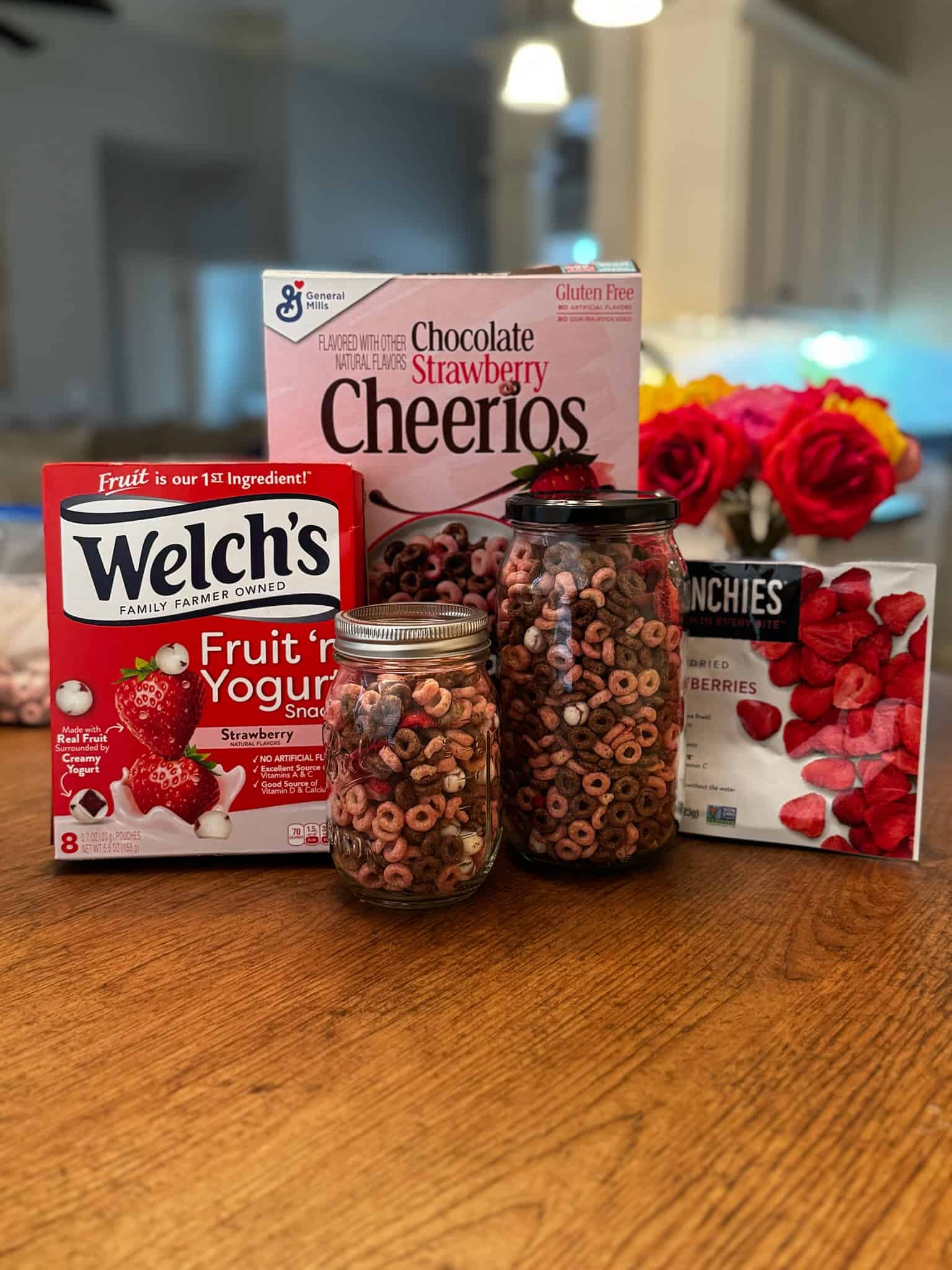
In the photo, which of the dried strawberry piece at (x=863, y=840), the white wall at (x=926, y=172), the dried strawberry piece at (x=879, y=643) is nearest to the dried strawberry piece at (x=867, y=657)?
the dried strawberry piece at (x=879, y=643)

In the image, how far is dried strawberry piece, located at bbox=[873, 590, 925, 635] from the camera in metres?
0.73

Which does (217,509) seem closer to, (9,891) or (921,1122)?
(9,891)

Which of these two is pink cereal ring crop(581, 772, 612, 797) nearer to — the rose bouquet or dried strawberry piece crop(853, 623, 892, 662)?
dried strawberry piece crop(853, 623, 892, 662)

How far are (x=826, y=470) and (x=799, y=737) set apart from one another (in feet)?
1.13

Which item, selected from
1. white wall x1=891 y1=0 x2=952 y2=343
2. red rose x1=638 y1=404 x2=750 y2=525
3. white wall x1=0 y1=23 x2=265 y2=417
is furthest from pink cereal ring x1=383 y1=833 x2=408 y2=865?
white wall x1=0 y1=23 x2=265 y2=417

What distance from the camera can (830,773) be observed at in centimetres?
76

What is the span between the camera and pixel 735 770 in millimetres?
786

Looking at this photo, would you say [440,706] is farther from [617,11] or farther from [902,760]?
[617,11]

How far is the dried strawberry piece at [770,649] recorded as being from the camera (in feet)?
2.52

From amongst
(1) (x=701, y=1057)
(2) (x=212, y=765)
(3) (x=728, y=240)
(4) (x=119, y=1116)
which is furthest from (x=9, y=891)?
(3) (x=728, y=240)

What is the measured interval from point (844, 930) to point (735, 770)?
0.53ft

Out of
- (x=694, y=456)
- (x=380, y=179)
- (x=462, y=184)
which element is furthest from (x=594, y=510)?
(x=462, y=184)

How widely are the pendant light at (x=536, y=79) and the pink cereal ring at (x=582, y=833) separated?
3.27 meters

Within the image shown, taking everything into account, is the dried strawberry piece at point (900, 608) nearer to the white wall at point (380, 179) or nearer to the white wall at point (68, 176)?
the white wall at point (68, 176)
